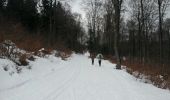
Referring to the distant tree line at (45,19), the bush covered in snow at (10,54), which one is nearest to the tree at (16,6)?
the distant tree line at (45,19)

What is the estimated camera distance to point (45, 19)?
6350 cm

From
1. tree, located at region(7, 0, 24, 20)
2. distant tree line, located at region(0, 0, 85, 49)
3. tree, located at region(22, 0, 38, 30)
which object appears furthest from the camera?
tree, located at region(22, 0, 38, 30)

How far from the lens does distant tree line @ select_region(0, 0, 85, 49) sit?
41125mm

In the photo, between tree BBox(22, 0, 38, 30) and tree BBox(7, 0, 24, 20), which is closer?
tree BBox(7, 0, 24, 20)

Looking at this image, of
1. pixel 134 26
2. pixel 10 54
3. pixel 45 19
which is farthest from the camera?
pixel 45 19

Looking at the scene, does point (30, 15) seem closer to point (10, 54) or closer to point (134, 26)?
point (134, 26)

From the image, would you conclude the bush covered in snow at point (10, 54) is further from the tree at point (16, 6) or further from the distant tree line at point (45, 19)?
the tree at point (16, 6)

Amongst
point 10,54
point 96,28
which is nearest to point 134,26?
point 96,28

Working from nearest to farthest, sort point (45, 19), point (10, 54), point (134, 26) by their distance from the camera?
point (10, 54), point (134, 26), point (45, 19)

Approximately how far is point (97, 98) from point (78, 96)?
68 centimetres

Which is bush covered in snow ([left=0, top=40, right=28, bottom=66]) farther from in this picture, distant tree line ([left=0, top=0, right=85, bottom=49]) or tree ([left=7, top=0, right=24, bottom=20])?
tree ([left=7, top=0, right=24, bottom=20])

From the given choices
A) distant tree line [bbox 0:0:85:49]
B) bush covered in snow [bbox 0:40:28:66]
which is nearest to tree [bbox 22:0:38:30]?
distant tree line [bbox 0:0:85:49]

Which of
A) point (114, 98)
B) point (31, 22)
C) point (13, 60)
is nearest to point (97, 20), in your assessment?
point (31, 22)

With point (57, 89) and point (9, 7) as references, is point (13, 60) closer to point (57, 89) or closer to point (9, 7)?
point (57, 89)
